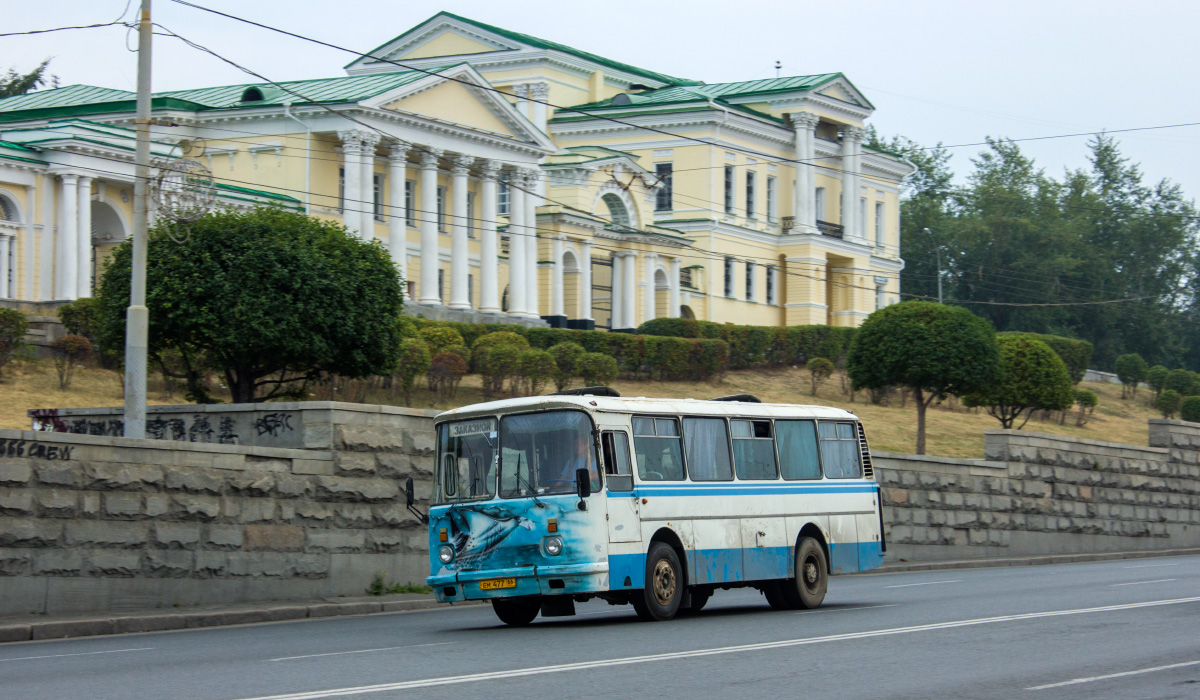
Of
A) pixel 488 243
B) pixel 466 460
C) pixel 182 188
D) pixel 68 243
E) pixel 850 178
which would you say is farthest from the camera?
pixel 850 178

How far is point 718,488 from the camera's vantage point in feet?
55.6

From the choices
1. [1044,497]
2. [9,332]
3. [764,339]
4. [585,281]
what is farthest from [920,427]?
[585,281]

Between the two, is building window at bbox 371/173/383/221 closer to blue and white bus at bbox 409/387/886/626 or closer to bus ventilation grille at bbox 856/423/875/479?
bus ventilation grille at bbox 856/423/875/479

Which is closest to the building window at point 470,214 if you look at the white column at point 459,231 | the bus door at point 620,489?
the white column at point 459,231

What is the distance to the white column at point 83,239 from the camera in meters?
42.5

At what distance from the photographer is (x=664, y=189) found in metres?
73.4

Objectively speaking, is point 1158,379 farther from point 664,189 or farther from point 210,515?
point 210,515

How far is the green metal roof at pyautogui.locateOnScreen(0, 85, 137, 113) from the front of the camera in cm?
5350

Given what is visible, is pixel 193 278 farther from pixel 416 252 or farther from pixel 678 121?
A: pixel 678 121

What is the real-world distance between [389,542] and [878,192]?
6943 centimetres

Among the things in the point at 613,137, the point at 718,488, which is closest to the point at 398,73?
the point at 613,137

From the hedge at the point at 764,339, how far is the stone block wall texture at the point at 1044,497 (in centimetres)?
1780

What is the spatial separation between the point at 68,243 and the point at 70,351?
41.7 ft

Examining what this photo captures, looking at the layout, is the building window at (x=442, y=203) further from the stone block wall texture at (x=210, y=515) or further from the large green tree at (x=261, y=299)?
the stone block wall texture at (x=210, y=515)
